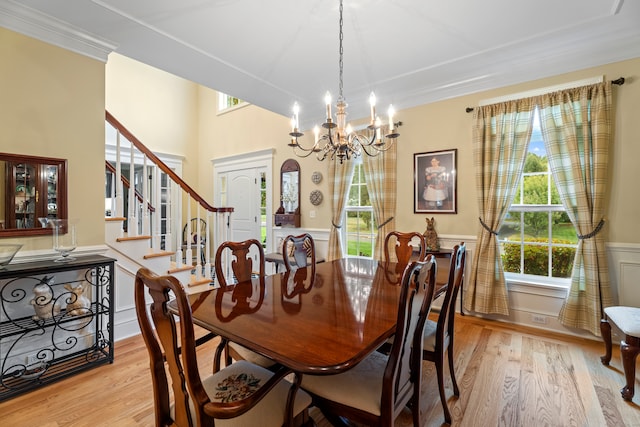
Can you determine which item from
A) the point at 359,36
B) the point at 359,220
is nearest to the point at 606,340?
the point at 359,220

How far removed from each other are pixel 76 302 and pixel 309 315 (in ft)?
6.84

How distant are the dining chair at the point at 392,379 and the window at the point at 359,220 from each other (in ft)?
8.97

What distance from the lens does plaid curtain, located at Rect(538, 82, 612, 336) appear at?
2588 mm

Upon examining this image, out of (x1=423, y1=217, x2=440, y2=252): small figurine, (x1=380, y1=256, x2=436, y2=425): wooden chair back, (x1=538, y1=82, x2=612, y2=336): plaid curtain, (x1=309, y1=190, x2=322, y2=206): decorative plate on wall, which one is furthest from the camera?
(x1=309, y1=190, x2=322, y2=206): decorative plate on wall

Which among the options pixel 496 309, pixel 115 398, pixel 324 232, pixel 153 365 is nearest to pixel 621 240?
pixel 496 309

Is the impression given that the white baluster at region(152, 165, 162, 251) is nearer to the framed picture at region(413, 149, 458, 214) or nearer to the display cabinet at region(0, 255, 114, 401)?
the display cabinet at region(0, 255, 114, 401)

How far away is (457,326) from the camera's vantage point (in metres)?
3.09

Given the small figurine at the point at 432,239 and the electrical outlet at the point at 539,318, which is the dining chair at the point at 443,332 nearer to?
the small figurine at the point at 432,239

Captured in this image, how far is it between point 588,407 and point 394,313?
62.3 inches

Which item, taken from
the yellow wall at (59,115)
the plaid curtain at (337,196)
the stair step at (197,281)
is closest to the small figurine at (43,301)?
the yellow wall at (59,115)

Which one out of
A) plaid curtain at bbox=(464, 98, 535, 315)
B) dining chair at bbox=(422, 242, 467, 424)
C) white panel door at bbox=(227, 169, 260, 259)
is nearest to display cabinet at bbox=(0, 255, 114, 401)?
dining chair at bbox=(422, 242, 467, 424)

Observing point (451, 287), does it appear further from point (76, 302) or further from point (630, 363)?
point (76, 302)

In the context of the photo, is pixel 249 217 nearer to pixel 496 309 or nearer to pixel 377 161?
pixel 377 161

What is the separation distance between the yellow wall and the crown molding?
2.0 inches
